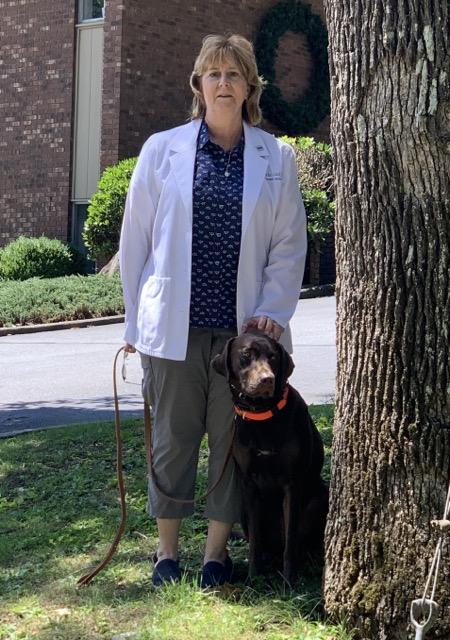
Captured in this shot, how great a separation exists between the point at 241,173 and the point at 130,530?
1988 millimetres

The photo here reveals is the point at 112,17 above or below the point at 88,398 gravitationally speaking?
above

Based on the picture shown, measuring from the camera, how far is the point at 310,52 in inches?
883

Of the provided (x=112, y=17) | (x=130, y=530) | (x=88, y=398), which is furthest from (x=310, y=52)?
(x=130, y=530)

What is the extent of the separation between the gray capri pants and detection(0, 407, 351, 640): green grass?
0.35 metres

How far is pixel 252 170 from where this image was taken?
161 inches

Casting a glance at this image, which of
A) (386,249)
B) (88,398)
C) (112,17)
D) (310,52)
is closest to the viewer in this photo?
(386,249)

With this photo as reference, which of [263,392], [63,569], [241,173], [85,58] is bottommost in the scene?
[63,569]

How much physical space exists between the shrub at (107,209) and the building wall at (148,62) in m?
1.02

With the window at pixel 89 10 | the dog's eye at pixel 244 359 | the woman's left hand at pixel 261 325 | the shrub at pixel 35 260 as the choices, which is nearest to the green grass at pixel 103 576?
the dog's eye at pixel 244 359

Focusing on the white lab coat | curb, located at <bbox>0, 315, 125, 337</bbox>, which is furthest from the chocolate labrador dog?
curb, located at <bbox>0, 315, 125, 337</bbox>

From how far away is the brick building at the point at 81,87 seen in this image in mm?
19078

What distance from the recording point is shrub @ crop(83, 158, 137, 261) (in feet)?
59.1

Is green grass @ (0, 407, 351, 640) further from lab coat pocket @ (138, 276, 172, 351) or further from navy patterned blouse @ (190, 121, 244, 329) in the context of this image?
navy patterned blouse @ (190, 121, 244, 329)

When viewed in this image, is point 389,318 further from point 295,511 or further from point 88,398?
point 88,398
